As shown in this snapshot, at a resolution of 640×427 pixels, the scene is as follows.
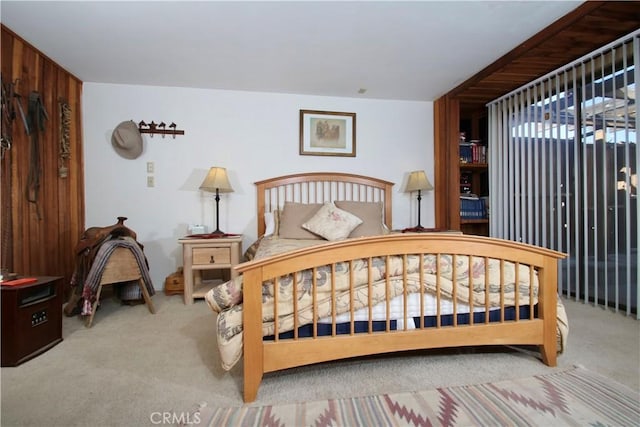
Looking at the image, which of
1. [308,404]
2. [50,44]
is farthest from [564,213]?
[50,44]

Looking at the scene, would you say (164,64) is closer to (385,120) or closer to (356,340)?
(385,120)

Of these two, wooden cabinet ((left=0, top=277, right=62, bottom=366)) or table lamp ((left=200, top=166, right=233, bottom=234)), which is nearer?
wooden cabinet ((left=0, top=277, right=62, bottom=366))

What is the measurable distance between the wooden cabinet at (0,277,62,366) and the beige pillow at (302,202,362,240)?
1.81m

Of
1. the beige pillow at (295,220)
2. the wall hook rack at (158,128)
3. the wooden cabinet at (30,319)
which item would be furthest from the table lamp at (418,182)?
the wooden cabinet at (30,319)

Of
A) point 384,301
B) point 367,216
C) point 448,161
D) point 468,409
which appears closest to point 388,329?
point 384,301

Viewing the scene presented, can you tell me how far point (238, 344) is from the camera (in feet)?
3.94

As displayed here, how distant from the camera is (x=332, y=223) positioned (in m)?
2.54

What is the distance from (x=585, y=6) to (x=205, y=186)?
3.21 meters

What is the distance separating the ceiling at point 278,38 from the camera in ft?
6.00

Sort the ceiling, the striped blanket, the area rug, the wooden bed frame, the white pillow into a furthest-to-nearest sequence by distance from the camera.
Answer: the white pillow
the striped blanket
the ceiling
the wooden bed frame
the area rug

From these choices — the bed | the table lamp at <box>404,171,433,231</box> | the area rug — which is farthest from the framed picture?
the area rug

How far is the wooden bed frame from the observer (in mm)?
1210

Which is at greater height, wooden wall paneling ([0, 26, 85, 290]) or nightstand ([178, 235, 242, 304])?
wooden wall paneling ([0, 26, 85, 290])

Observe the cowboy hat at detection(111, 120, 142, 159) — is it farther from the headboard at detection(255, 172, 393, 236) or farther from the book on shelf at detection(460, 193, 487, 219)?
the book on shelf at detection(460, 193, 487, 219)
